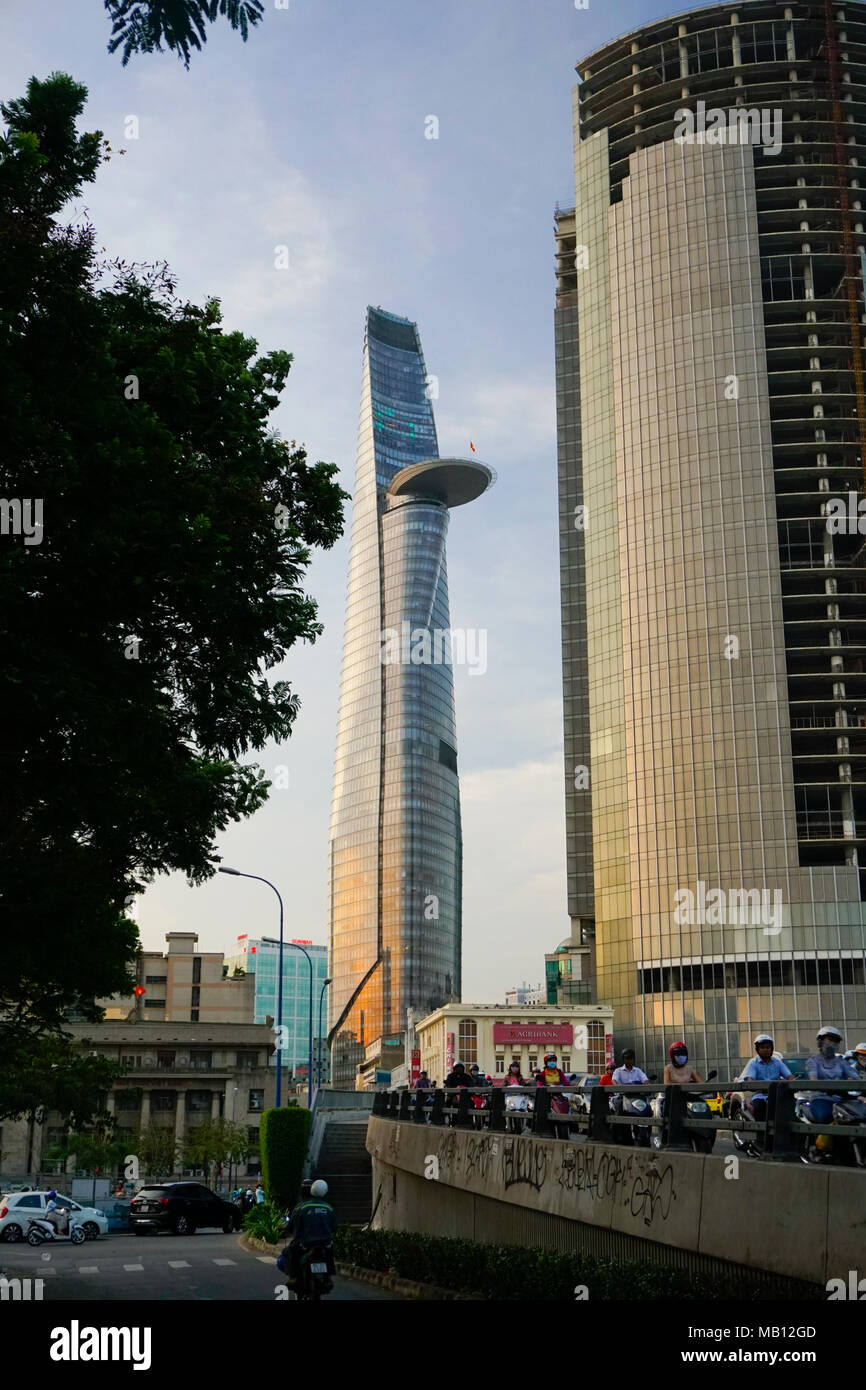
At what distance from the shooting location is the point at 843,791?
294ft

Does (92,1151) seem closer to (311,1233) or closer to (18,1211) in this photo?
(18,1211)

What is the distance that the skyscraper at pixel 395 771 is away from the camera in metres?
160

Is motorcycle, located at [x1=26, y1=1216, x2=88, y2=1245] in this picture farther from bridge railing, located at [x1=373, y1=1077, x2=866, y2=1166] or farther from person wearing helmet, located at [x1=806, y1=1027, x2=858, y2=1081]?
person wearing helmet, located at [x1=806, y1=1027, x2=858, y2=1081]

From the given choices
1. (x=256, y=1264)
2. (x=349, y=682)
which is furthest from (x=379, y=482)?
(x=256, y=1264)

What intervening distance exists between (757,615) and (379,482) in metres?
87.6

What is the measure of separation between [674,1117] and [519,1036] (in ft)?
243

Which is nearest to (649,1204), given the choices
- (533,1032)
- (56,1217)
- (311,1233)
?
(311,1233)

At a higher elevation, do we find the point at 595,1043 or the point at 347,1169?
the point at 595,1043

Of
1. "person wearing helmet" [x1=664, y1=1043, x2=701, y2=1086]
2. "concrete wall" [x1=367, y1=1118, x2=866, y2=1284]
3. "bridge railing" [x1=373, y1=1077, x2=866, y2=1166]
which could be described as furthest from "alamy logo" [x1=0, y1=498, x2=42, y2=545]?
"person wearing helmet" [x1=664, y1=1043, x2=701, y2=1086]

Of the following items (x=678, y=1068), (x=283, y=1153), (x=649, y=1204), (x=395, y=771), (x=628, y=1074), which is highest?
(x=395, y=771)

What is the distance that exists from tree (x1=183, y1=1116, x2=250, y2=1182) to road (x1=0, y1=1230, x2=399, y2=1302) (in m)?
59.4

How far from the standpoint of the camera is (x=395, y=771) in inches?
6270

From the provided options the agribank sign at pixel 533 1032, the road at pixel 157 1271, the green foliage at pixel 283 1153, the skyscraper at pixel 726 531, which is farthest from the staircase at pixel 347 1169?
the skyscraper at pixel 726 531

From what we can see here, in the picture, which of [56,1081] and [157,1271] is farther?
[56,1081]
